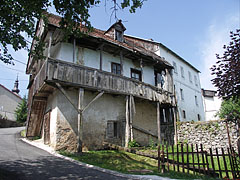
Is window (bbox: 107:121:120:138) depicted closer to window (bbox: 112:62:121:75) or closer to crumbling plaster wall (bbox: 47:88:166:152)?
crumbling plaster wall (bbox: 47:88:166:152)

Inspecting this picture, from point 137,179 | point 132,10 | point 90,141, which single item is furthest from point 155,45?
point 137,179

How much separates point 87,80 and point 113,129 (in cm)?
394

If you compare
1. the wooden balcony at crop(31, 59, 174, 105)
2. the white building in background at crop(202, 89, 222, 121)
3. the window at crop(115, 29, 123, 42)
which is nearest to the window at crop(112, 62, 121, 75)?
the wooden balcony at crop(31, 59, 174, 105)

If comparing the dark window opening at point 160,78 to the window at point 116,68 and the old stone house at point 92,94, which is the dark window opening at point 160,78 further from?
the window at point 116,68

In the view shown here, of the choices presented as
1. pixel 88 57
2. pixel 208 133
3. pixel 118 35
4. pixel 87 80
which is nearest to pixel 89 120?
pixel 87 80

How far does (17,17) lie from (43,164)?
5.16m

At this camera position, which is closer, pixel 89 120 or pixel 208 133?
pixel 89 120

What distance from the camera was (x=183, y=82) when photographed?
20.7m

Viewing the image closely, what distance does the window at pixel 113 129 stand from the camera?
12644 mm

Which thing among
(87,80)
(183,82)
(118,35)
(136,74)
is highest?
(118,35)

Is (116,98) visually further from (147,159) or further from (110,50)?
(147,159)

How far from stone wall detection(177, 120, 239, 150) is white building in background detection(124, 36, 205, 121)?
3.00 metres

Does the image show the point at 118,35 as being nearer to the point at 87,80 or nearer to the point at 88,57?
the point at 88,57

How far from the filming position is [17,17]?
6.41 metres
